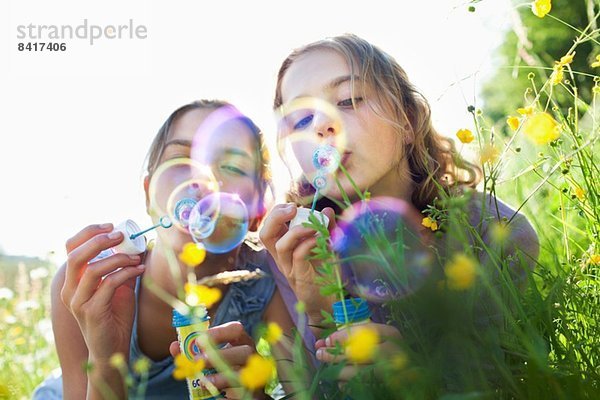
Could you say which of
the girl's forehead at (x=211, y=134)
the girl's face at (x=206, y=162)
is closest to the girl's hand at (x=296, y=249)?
the girl's face at (x=206, y=162)

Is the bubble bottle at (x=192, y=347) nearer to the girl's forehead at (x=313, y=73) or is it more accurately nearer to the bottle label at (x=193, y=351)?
the bottle label at (x=193, y=351)

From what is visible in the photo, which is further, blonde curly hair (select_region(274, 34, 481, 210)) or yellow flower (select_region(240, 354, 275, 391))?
blonde curly hair (select_region(274, 34, 481, 210))

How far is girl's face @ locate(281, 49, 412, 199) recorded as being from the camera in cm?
169

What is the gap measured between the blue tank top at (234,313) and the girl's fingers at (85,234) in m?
0.44

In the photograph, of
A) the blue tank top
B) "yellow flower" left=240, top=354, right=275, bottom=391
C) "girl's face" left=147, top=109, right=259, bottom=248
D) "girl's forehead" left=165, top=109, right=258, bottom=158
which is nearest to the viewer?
"yellow flower" left=240, top=354, right=275, bottom=391

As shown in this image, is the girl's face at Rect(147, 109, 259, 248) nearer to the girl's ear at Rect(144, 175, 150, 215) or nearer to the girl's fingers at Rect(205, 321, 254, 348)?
the girl's ear at Rect(144, 175, 150, 215)

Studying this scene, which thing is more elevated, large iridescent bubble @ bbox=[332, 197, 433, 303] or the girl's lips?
the girl's lips

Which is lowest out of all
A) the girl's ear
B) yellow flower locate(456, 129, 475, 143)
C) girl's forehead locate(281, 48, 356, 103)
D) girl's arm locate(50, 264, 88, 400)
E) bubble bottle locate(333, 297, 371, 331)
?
girl's arm locate(50, 264, 88, 400)

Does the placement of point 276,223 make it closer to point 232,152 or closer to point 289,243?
point 289,243

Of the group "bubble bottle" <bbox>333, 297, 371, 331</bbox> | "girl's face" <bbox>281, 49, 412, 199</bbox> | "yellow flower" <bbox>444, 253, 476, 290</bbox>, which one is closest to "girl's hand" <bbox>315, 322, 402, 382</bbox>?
"bubble bottle" <bbox>333, 297, 371, 331</bbox>

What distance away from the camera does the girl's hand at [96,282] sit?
5.14 ft

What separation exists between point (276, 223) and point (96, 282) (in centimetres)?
45

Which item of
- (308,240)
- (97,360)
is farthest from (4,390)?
(308,240)

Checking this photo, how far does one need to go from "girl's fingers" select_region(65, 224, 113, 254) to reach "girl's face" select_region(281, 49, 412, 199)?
0.52 meters
